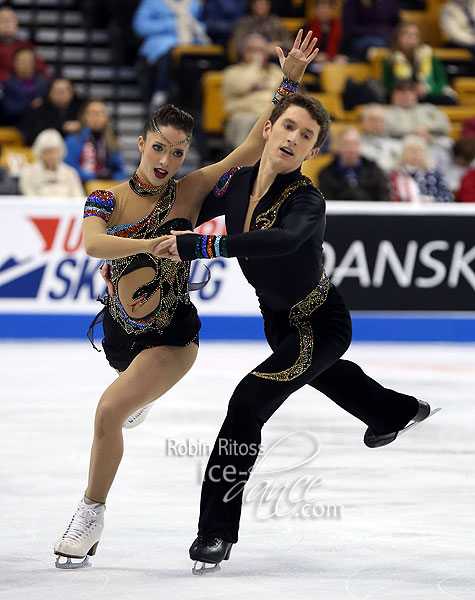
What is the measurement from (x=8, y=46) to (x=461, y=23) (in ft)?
15.5

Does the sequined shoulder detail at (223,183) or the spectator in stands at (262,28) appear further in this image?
the spectator in stands at (262,28)

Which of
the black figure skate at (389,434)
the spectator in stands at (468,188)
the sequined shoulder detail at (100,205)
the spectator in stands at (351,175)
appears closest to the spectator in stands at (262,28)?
the spectator in stands at (351,175)

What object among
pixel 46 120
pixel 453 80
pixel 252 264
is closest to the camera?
pixel 252 264

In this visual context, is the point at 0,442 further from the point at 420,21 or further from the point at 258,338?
the point at 420,21

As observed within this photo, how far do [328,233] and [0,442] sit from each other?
4010 mm

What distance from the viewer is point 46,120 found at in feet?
32.8

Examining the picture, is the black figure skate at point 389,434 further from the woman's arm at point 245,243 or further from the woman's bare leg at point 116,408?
Result: the woman's arm at point 245,243

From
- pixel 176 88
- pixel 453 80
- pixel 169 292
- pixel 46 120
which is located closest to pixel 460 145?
pixel 453 80

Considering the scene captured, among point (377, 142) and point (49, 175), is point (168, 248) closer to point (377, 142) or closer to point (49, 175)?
point (49, 175)

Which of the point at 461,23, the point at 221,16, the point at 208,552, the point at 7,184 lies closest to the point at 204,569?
the point at 208,552

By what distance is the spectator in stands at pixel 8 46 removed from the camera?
10.4 metres

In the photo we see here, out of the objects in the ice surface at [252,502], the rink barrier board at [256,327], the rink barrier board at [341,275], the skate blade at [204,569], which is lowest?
the rink barrier board at [256,327]

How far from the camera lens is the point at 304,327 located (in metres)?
3.80

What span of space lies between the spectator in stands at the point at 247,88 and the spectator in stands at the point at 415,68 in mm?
1309
